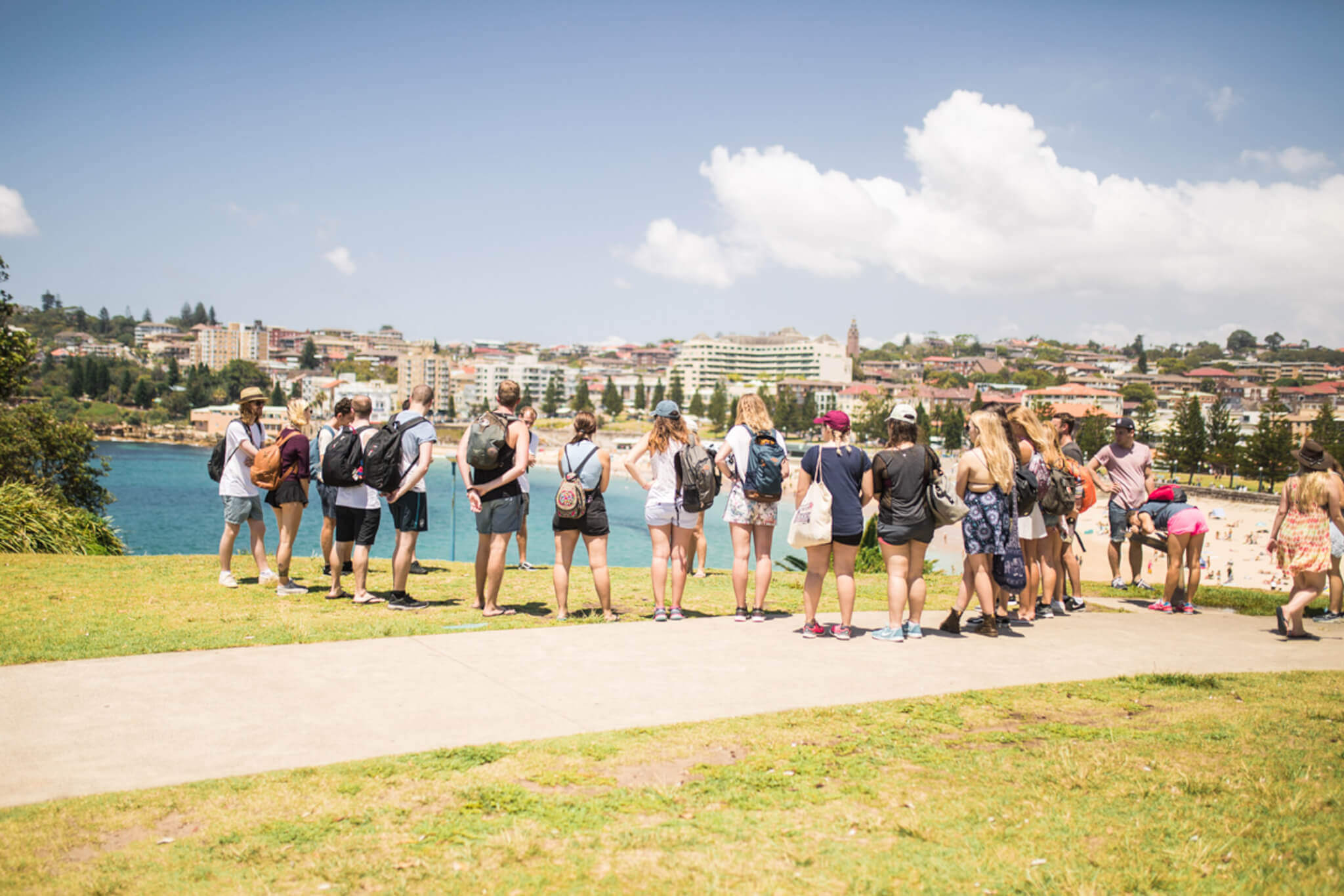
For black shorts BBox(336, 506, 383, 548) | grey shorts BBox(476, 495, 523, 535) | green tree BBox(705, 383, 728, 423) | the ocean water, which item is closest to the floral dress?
grey shorts BBox(476, 495, 523, 535)

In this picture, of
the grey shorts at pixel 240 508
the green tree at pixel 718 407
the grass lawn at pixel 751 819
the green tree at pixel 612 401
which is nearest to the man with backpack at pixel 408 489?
the grey shorts at pixel 240 508

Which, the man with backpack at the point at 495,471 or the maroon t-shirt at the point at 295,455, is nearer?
the man with backpack at the point at 495,471

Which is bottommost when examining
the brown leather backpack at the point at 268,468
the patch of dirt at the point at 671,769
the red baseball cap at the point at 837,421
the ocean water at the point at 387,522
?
the ocean water at the point at 387,522

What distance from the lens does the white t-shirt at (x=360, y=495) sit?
7.81m

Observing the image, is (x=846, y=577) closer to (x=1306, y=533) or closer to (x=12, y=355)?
(x=1306, y=533)

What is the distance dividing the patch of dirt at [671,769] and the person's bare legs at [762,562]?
3.31m

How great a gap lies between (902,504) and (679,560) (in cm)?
190

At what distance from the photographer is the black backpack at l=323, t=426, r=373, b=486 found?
768 centimetres

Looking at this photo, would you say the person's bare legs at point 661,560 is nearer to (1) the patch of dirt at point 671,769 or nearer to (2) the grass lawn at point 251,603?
(2) the grass lawn at point 251,603

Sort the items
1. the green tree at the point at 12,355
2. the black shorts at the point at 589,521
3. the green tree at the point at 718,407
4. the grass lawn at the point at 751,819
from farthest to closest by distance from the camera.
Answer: the green tree at the point at 718,407 → the green tree at the point at 12,355 → the black shorts at the point at 589,521 → the grass lawn at the point at 751,819

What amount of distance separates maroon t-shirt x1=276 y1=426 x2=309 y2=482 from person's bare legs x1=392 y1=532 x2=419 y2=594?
5.09 ft

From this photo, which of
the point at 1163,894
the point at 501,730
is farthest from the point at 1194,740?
the point at 501,730

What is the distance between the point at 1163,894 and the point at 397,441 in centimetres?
631

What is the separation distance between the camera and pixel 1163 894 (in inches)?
116
